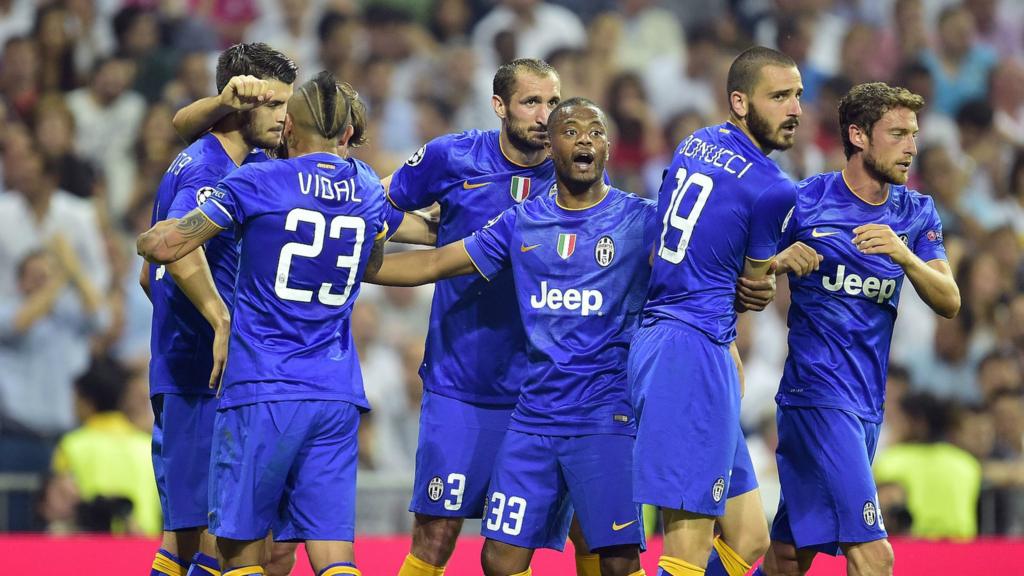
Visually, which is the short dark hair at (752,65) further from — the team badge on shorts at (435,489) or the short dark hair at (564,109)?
the team badge on shorts at (435,489)

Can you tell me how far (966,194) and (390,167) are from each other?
452 centimetres

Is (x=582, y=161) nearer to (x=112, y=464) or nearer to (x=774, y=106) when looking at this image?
(x=774, y=106)

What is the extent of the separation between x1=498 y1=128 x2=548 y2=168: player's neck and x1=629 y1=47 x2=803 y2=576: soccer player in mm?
868

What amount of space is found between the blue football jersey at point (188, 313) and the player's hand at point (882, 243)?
2.34 metres

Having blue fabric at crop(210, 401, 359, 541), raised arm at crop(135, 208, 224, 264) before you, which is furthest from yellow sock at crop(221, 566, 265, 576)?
raised arm at crop(135, 208, 224, 264)

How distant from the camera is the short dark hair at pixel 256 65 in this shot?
524cm

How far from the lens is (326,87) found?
4820mm

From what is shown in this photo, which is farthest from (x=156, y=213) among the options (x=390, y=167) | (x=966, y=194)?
(x=966, y=194)

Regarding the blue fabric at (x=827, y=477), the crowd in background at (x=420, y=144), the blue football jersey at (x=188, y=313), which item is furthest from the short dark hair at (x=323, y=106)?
the crowd in background at (x=420, y=144)

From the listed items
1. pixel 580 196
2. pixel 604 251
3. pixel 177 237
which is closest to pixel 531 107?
pixel 580 196

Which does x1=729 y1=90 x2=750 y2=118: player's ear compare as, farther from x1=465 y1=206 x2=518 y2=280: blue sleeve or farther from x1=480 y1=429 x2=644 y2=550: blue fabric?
x1=480 y1=429 x2=644 y2=550: blue fabric

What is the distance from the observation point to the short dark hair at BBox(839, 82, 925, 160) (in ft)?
18.0

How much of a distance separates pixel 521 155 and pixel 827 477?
177 centimetres

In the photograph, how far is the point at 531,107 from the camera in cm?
570
